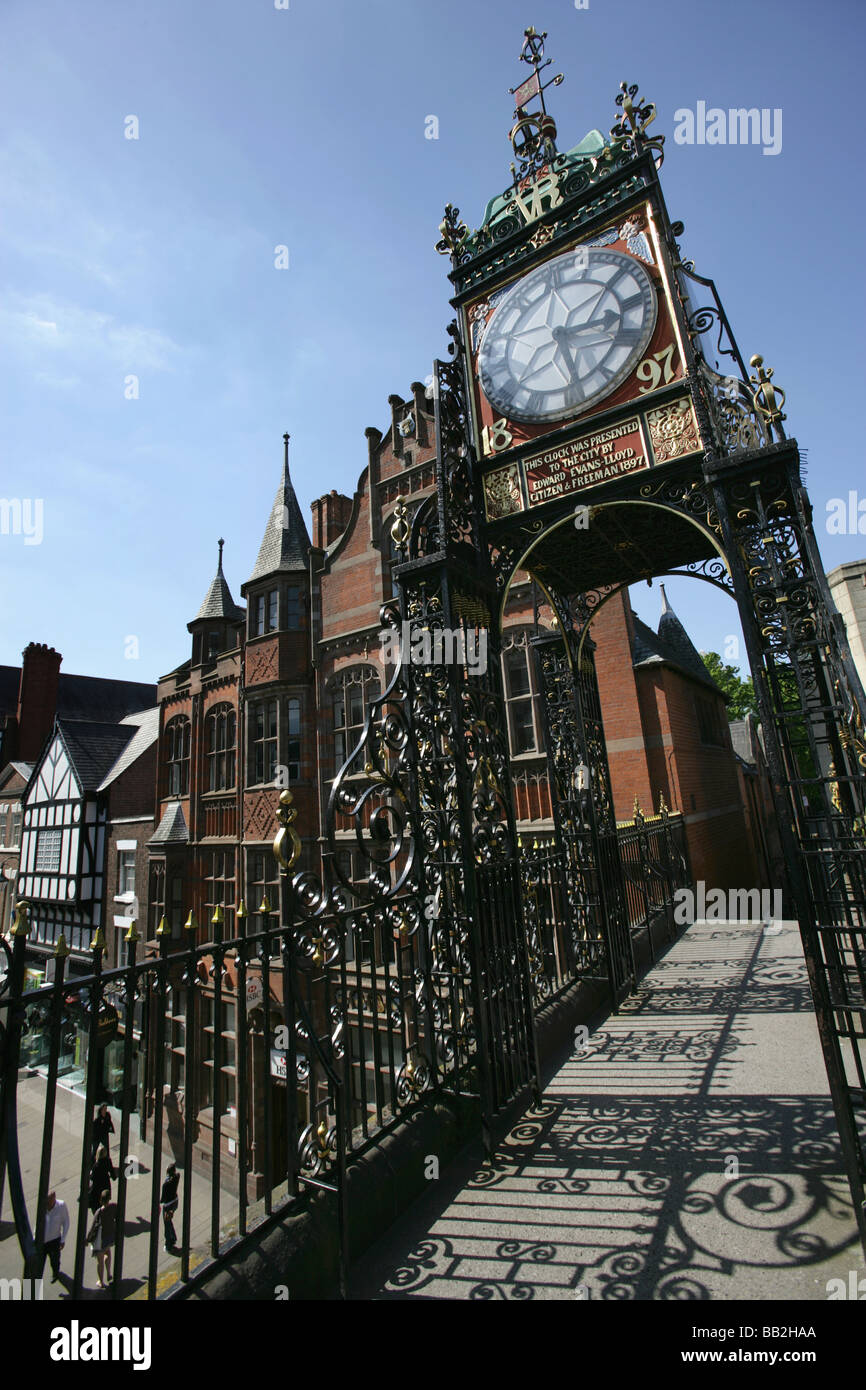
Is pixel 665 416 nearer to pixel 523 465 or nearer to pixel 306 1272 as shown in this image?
pixel 523 465

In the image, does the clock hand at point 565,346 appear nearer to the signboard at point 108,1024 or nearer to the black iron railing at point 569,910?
the black iron railing at point 569,910

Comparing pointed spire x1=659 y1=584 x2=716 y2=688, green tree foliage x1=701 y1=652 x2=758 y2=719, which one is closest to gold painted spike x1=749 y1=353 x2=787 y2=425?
pointed spire x1=659 y1=584 x2=716 y2=688

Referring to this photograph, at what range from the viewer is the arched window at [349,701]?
625 inches

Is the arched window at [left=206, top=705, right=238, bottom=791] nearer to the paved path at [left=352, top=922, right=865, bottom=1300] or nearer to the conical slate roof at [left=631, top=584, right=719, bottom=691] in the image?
the conical slate roof at [left=631, top=584, right=719, bottom=691]

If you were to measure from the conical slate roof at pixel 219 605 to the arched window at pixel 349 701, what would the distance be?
23.7 feet

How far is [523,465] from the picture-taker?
4.95 meters

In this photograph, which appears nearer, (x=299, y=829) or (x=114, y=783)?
(x=299, y=829)

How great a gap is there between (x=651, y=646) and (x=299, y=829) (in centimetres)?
954

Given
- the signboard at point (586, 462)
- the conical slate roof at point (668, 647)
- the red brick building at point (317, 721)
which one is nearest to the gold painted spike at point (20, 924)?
the signboard at point (586, 462)

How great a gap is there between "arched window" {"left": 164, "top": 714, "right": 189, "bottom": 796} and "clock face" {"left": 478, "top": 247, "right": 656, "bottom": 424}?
19.5 metres

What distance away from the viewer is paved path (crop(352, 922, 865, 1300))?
8.79 ft

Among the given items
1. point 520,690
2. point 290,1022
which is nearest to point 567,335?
point 290,1022
